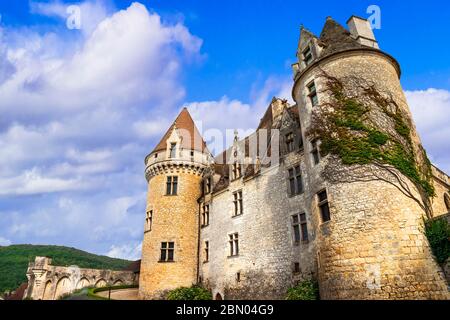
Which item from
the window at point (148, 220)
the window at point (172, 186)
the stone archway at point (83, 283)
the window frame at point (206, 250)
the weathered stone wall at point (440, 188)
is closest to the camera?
the weathered stone wall at point (440, 188)

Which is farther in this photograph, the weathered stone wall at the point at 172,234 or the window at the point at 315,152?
the weathered stone wall at the point at 172,234

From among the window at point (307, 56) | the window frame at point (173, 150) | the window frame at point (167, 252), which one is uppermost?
the window at point (307, 56)

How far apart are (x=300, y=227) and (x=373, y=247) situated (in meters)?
5.23

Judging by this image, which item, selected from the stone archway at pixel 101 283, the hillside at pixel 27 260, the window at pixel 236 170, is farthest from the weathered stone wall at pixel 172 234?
the hillside at pixel 27 260

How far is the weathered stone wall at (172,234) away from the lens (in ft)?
67.3

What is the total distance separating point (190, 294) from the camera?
19578mm

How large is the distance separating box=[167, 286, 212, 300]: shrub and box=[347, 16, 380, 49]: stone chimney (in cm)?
1664

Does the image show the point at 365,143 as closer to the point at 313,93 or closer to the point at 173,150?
the point at 313,93

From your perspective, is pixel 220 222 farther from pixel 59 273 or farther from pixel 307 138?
pixel 59 273

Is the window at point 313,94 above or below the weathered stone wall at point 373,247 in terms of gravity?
above

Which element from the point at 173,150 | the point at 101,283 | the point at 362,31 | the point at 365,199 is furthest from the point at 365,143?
the point at 101,283

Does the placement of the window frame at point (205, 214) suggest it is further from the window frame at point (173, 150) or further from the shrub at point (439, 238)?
the shrub at point (439, 238)

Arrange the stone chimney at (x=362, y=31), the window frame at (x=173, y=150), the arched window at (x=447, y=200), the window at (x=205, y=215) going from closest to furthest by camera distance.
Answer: the stone chimney at (x=362, y=31)
the arched window at (x=447, y=200)
the window at (x=205, y=215)
the window frame at (x=173, y=150)

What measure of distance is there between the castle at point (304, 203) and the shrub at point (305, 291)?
45cm
